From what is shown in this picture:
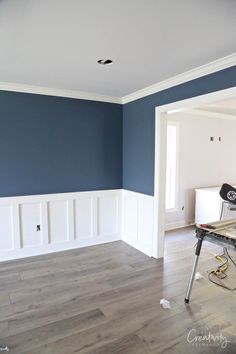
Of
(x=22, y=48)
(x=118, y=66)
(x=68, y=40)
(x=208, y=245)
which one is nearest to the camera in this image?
(x=68, y=40)

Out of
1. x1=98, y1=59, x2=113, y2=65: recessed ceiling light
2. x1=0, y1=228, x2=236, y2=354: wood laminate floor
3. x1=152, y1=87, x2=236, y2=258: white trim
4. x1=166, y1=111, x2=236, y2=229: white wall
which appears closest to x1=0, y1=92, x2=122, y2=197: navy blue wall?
x1=152, y1=87, x2=236, y2=258: white trim

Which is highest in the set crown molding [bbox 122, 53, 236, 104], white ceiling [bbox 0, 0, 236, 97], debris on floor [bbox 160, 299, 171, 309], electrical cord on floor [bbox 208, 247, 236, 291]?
white ceiling [bbox 0, 0, 236, 97]

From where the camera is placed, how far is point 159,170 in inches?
131

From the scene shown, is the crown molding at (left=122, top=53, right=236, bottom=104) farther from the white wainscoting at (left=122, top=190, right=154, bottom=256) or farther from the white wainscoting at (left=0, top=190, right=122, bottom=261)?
the white wainscoting at (left=0, top=190, right=122, bottom=261)

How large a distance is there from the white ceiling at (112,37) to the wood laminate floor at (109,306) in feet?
7.83

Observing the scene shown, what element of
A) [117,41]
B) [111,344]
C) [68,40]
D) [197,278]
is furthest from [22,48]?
[197,278]

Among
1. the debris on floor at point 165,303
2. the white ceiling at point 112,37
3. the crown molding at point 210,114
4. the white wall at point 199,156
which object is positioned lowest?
the debris on floor at point 165,303

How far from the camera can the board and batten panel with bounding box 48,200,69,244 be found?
11.9 ft

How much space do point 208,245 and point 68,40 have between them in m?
3.57

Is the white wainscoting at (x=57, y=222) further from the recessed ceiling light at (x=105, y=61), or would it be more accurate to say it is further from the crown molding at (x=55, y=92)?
the recessed ceiling light at (x=105, y=61)

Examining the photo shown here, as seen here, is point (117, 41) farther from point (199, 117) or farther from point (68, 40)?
point (199, 117)

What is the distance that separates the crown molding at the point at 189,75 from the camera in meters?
2.33

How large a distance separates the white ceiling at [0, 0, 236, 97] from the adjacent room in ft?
0.04

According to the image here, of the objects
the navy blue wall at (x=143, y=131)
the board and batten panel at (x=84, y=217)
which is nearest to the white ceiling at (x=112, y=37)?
the navy blue wall at (x=143, y=131)
